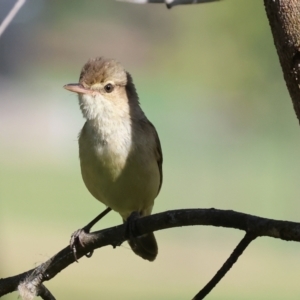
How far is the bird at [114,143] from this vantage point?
3.15 metres

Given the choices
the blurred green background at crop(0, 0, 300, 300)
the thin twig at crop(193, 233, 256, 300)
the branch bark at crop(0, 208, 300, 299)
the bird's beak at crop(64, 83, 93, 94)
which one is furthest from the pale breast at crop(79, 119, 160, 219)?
the blurred green background at crop(0, 0, 300, 300)

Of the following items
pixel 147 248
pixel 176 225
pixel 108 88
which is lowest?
pixel 147 248

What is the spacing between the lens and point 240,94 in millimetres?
11602

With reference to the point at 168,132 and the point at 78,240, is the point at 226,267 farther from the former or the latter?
the point at 168,132

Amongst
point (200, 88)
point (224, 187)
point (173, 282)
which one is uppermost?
point (200, 88)

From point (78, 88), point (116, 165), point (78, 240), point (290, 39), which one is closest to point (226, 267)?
point (290, 39)

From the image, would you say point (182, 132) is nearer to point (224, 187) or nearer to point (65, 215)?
point (224, 187)

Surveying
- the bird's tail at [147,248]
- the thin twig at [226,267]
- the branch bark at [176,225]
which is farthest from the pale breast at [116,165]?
the thin twig at [226,267]

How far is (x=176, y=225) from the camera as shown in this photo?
79.6 inches

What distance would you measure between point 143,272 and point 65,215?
232 centimetres

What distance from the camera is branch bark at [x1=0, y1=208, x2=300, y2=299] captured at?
1680 mm

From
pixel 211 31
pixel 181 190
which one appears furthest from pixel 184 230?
pixel 211 31

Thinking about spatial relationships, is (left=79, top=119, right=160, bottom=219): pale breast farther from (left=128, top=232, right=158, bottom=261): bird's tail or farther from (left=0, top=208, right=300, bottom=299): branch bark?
(left=0, top=208, right=300, bottom=299): branch bark

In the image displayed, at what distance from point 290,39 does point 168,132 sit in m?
12.0
